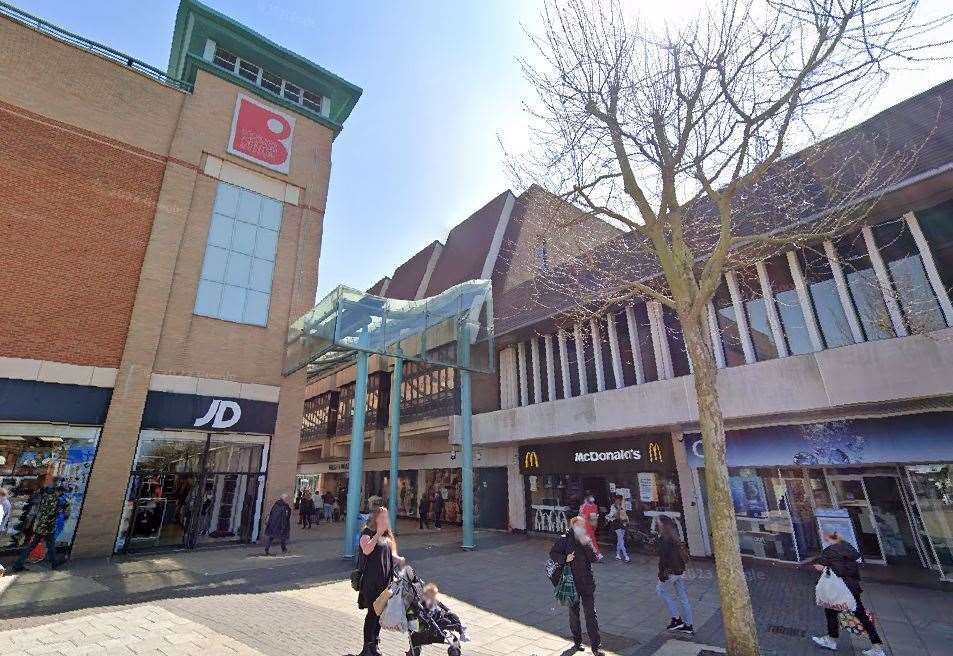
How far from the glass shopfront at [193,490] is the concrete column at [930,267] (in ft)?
58.0

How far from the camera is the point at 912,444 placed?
939 centimetres

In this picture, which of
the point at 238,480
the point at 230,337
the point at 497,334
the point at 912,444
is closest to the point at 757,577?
the point at 912,444

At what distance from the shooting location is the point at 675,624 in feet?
21.0

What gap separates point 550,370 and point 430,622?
12801mm

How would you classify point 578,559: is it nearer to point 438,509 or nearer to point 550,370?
point 550,370

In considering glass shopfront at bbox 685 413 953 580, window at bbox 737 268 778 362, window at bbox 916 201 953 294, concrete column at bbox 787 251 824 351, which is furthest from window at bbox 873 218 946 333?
window at bbox 737 268 778 362

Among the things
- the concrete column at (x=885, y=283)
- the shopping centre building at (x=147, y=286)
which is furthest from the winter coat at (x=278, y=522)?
the concrete column at (x=885, y=283)

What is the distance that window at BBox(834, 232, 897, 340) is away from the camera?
9.66 metres

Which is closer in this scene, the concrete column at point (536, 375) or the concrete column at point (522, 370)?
the concrete column at point (536, 375)

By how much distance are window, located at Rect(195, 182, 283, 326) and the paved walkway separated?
292 inches

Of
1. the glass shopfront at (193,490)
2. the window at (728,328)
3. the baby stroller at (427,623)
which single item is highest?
the window at (728,328)

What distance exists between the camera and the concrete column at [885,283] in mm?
9391

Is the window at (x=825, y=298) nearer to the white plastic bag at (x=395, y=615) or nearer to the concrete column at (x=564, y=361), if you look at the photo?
the concrete column at (x=564, y=361)

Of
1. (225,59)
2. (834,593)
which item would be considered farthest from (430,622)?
(225,59)
